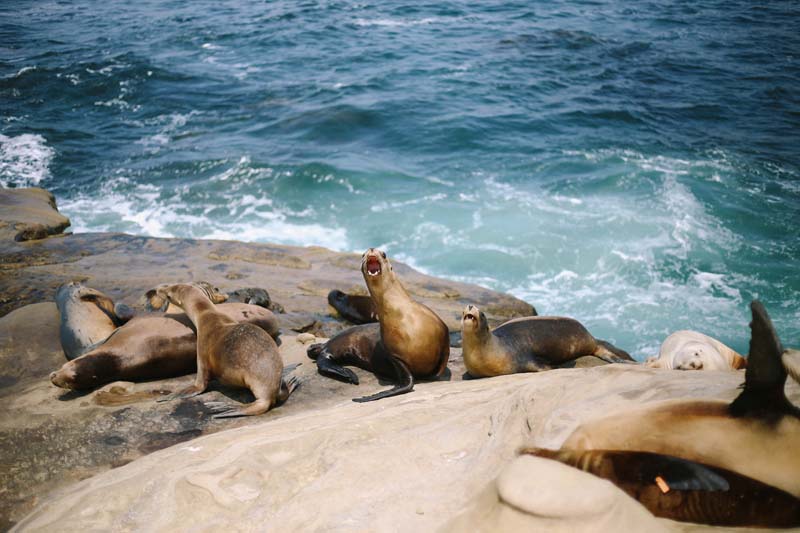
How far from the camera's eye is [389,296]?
5.05 metres

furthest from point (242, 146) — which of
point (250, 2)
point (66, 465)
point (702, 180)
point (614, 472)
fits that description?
point (250, 2)

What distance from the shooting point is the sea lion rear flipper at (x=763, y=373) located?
2156mm

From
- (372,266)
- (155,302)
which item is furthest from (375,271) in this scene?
(155,302)

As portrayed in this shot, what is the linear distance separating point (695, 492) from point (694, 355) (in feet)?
10.5

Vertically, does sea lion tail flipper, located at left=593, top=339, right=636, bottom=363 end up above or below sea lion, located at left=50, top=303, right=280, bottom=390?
below

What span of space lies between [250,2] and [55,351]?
27.1 meters

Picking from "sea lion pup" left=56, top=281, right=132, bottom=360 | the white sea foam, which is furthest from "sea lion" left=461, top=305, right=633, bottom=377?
the white sea foam

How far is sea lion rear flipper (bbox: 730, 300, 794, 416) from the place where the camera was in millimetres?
2156

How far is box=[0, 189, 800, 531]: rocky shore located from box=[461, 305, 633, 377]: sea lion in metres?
0.41

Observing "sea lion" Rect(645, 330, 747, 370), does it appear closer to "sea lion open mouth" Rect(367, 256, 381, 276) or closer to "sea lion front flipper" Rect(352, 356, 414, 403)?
"sea lion front flipper" Rect(352, 356, 414, 403)

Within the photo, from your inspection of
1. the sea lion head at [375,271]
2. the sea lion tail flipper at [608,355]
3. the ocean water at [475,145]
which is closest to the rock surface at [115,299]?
the sea lion head at [375,271]

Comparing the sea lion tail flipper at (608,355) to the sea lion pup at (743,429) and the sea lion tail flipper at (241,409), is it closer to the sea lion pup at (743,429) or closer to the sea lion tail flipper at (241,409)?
the sea lion tail flipper at (241,409)

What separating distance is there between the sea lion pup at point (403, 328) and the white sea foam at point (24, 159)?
459 inches

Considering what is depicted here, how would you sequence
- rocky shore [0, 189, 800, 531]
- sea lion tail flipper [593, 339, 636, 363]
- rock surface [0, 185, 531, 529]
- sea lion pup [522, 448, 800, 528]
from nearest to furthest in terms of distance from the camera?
sea lion pup [522, 448, 800, 528], rocky shore [0, 189, 800, 531], rock surface [0, 185, 531, 529], sea lion tail flipper [593, 339, 636, 363]
